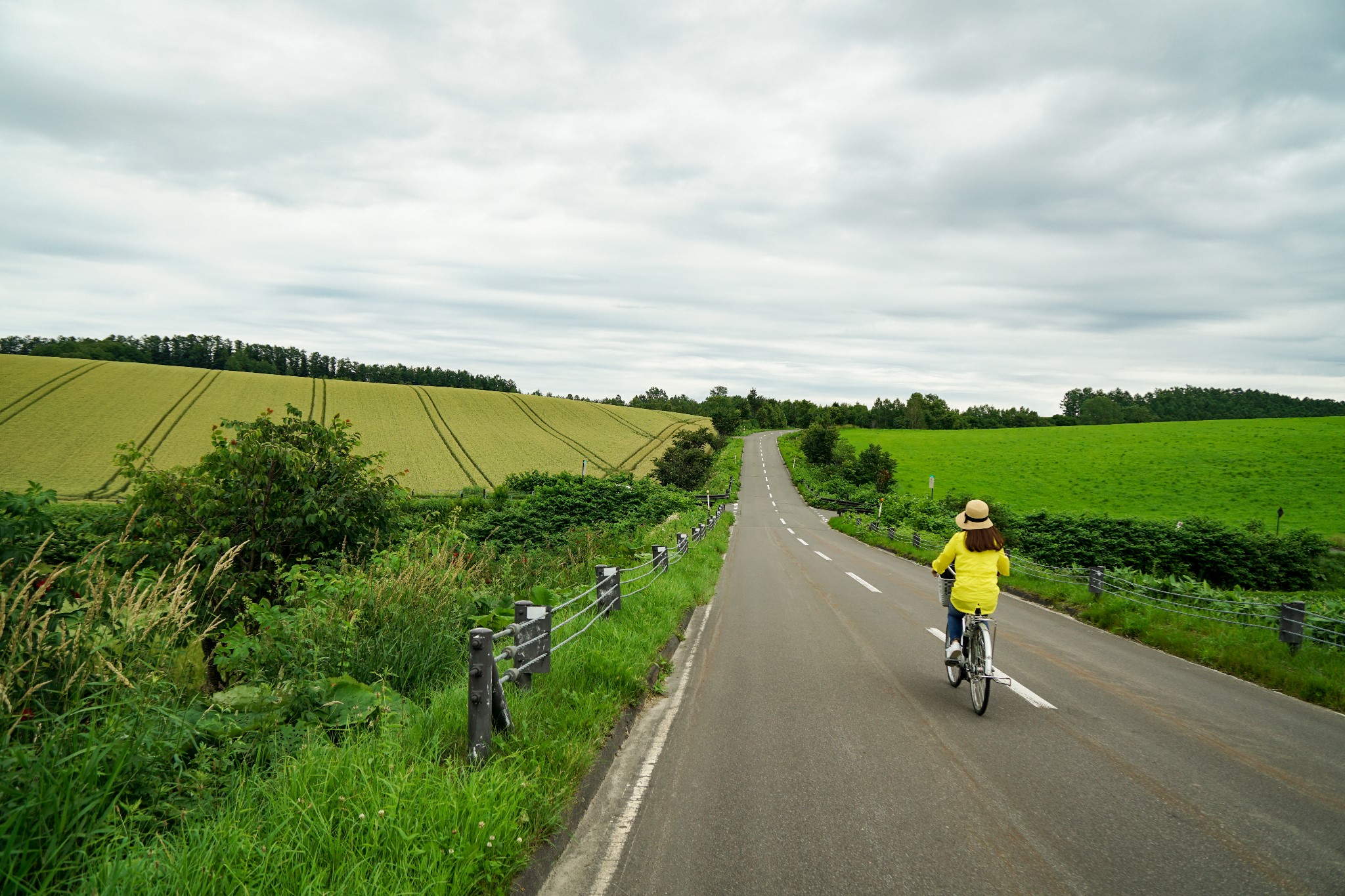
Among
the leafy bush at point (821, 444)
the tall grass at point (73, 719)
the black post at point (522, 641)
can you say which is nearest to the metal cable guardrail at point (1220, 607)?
the black post at point (522, 641)

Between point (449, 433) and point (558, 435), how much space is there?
12.3 metres

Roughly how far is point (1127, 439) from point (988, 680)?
82.6 m

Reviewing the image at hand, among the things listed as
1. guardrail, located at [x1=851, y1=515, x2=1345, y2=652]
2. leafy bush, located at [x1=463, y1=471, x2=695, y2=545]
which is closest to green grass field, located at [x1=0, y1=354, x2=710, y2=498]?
leafy bush, located at [x1=463, y1=471, x2=695, y2=545]

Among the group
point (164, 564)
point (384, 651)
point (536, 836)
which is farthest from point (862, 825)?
point (164, 564)

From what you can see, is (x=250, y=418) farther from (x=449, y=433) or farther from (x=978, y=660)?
(x=978, y=660)

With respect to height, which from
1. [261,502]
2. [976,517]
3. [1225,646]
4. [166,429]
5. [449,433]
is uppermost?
[976,517]

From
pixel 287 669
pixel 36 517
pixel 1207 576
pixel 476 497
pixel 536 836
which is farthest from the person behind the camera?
pixel 476 497

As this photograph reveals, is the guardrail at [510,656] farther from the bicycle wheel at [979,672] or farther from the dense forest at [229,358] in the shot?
the dense forest at [229,358]

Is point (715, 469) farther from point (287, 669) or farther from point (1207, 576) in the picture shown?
point (287, 669)

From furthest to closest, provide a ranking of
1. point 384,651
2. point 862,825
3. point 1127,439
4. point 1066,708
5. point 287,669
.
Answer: point 1127,439 < point 1066,708 < point 384,651 < point 287,669 < point 862,825

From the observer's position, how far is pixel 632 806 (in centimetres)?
407

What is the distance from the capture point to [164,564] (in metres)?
7.99

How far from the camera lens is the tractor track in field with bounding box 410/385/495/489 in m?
50.7

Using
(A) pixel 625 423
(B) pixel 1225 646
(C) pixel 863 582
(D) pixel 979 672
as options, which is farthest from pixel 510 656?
(A) pixel 625 423
